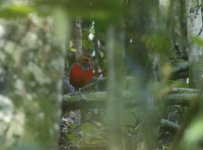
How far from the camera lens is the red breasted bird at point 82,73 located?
812 centimetres

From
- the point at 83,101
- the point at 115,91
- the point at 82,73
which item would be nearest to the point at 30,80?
the point at 115,91

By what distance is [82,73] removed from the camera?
8.07 meters

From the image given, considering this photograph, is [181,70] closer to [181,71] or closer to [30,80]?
[181,71]

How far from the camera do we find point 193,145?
1.14m

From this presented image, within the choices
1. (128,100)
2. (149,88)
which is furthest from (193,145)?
(128,100)

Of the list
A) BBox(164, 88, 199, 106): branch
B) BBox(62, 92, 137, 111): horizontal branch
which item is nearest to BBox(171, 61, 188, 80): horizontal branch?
BBox(164, 88, 199, 106): branch

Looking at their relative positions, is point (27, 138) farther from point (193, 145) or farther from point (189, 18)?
point (189, 18)

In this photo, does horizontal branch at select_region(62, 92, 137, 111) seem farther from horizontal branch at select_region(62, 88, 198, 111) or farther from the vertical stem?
the vertical stem

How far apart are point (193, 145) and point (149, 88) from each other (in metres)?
0.16

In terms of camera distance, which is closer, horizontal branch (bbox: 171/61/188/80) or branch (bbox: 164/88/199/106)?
branch (bbox: 164/88/199/106)

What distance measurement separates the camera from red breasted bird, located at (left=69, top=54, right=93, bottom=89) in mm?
8117

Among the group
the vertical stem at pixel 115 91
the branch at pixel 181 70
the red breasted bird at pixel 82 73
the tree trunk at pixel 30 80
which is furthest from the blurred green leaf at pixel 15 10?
the red breasted bird at pixel 82 73

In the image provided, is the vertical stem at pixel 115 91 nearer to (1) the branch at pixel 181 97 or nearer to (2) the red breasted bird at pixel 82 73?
(1) the branch at pixel 181 97

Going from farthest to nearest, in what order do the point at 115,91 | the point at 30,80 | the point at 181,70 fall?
1. the point at 181,70
2. the point at 30,80
3. the point at 115,91
